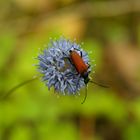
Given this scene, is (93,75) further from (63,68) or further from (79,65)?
(79,65)

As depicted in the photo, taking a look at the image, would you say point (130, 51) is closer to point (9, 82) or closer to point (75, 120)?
point (75, 120)

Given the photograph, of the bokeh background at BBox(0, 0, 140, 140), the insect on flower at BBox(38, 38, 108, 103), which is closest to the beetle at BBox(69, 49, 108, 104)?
the insect on flower at BBox(38, 38, 108, 103)

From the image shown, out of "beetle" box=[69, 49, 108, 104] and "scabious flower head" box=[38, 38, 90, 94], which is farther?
"scabious flower head" box=[38, 38, 90, 94]

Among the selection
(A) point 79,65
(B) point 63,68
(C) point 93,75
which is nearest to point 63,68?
(B) point 63,68

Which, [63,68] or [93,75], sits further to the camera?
[93,75]

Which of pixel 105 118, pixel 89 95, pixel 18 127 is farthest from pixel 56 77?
pixel 105 118

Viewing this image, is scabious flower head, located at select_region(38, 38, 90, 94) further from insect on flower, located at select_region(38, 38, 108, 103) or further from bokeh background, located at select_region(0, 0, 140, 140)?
bokeh background, located at select_region(0, 0, 140, 140)

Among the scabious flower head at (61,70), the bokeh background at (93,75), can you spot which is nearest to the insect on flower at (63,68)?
the scabious flower head at (61,70)
